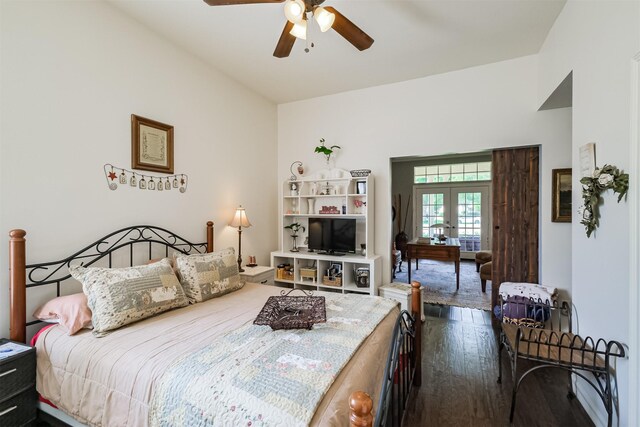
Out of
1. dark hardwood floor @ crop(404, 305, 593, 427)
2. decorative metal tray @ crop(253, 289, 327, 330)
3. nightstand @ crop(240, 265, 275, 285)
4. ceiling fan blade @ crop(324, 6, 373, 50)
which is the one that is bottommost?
dark hardwood floor @ crop(404, 305, 593, 427)

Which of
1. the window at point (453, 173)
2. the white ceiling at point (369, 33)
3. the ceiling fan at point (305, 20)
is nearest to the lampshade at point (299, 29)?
the ceiling fan at point (305, 20)

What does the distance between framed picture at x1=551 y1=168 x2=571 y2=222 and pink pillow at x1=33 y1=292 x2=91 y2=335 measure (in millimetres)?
4137

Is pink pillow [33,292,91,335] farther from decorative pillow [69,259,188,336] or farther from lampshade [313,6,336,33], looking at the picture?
lampshade [313,6,336,33]

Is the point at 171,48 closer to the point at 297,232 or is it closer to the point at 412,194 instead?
the point at 297,232

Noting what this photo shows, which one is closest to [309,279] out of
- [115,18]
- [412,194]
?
[115,18]

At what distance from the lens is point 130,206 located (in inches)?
95.3

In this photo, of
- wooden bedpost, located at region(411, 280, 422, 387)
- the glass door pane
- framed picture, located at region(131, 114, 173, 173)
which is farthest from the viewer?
the glass door pane

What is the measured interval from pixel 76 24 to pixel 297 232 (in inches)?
123

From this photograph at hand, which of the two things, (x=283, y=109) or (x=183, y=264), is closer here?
(x=183, y=264)

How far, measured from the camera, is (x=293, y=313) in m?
1.87

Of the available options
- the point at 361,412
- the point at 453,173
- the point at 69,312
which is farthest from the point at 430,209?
the point at 69,312

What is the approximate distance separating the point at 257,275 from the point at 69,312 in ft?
5.56

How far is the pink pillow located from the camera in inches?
65.8

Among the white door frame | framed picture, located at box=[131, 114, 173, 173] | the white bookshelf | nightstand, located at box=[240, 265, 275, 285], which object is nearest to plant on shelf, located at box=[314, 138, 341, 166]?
the white bookshelf
